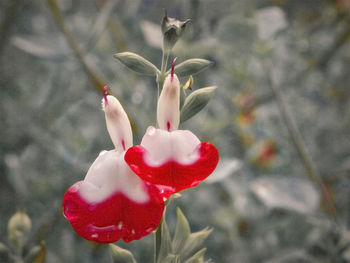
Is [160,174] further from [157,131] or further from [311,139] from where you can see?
[311,139]

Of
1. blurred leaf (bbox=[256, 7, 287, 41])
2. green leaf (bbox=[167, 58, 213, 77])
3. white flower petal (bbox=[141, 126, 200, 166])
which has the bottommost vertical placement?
white flower petal (bbox=[141, 126, 200, 166])

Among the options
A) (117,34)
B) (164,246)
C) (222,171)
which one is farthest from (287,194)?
→ (117,34)

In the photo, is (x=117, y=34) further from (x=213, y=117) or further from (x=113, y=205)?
(x=113, y=205)

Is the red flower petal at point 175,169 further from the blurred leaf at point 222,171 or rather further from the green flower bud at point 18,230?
the blurred leaf at point 222,171

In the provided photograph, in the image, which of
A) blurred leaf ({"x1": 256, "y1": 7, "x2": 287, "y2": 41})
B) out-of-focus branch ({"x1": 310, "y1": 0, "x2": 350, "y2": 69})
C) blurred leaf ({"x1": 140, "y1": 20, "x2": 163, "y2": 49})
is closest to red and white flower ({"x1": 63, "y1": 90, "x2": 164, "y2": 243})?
blurred leaf ({"x1": 140, "y1": 20, "x2": 163, "y2": 49})

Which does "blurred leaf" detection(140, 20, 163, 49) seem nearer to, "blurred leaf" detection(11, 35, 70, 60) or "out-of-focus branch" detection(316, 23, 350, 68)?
"blurred leaf" detection(11, 35, 70, 60)

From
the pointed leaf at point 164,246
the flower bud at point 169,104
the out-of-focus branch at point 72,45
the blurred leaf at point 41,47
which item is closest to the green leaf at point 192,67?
the flower bud at point 169,104
